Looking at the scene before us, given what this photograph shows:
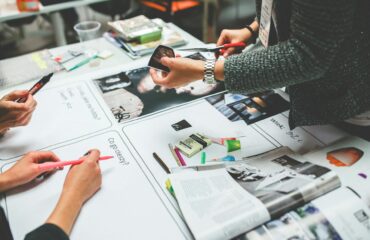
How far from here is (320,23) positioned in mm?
668

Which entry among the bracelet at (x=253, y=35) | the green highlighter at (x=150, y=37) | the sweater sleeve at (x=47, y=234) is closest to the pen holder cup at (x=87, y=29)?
the green highlighter at (x=150, y=37)

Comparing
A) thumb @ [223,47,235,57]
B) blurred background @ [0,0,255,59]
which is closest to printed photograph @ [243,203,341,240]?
thumb @ [223,47,235,57]

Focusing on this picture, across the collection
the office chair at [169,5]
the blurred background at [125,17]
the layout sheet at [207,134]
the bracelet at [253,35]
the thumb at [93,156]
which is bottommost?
the blurred background at [125,17]

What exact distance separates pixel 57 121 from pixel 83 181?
351mm

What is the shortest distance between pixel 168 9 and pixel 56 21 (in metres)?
0.89

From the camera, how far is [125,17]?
292 cm

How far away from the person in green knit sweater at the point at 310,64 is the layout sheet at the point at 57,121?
0.84ft

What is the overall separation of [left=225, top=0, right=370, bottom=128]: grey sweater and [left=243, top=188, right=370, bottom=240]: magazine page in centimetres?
26

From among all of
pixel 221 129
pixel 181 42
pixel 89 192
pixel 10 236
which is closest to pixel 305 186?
pixel 221 129

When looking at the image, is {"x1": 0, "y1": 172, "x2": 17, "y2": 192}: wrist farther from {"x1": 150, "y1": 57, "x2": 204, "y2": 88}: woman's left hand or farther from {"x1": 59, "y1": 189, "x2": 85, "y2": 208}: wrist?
{"x1": 150, "y1": 57, "x2": 204, "y2": 88}: woman's left hand

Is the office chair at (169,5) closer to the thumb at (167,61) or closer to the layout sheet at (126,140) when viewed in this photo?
the layout sheet at (126,140)

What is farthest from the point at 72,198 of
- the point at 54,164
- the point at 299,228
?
the point at 299,228

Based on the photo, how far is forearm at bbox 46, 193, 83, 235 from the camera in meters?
0.68

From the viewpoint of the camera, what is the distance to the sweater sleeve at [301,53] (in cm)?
66
